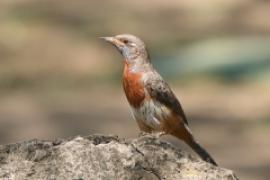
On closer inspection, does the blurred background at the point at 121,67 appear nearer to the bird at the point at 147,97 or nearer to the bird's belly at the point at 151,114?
the bird at the point at 147,97

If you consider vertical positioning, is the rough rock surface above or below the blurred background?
below

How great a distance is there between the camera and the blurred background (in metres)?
17.2

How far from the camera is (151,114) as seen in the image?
9266mm

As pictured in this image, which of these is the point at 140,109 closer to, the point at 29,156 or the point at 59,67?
the point at 29,156

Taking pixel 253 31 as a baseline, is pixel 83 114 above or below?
below

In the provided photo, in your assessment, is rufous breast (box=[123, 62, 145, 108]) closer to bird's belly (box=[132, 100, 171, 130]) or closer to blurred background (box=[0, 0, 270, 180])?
bird's belly (box=[132, 100, 171, 130])

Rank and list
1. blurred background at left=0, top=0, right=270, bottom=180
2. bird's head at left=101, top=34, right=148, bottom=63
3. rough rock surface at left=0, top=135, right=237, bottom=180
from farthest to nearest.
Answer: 1. blurred background at left=0, top=0, right=270, bottom=180
2. bird's head at left=101, top=34, right=148, bottom=63
3. rough rock surface at left=0, top=135, right=237, bottom=180

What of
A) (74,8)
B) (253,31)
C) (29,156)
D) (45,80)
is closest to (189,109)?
(45,80)

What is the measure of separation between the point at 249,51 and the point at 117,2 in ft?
16.9

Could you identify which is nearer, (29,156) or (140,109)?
(29,156)

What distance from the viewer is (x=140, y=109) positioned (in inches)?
363

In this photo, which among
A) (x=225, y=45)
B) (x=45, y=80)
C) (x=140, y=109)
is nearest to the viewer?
(x=140, y=109)

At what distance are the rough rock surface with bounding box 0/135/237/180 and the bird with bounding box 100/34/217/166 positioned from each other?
7.81 feet

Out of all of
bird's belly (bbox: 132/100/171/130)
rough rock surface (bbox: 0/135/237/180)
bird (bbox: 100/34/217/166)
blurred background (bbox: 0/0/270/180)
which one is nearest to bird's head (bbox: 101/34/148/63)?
bird (bbox: 100/34/217/166)
